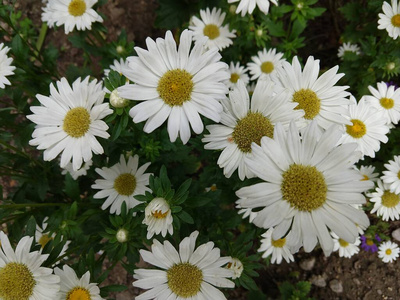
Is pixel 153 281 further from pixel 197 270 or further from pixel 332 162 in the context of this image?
pixel 332 162

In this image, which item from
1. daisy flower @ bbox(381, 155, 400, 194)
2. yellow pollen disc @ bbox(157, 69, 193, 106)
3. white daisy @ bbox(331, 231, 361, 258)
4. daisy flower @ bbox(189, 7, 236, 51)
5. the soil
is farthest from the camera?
daisy flower @ bbox(189, 7, 236, 51)

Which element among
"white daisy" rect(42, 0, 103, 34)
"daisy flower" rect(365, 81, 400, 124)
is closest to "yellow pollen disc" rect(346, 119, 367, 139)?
"daisy flower" rect(365, 81, 400, 124)

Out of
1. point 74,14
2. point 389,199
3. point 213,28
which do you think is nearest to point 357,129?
point 389,199

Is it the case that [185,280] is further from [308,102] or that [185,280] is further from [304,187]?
[308,102]

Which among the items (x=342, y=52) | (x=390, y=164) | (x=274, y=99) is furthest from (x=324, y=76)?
(x=342, y=52)

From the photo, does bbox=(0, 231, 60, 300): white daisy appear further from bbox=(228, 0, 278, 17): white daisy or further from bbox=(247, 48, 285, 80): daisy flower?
bbox=(247, 48, 285, 80): daisy flower

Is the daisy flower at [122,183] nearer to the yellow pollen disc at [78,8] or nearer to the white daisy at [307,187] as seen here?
the white daisy at [307,187]
